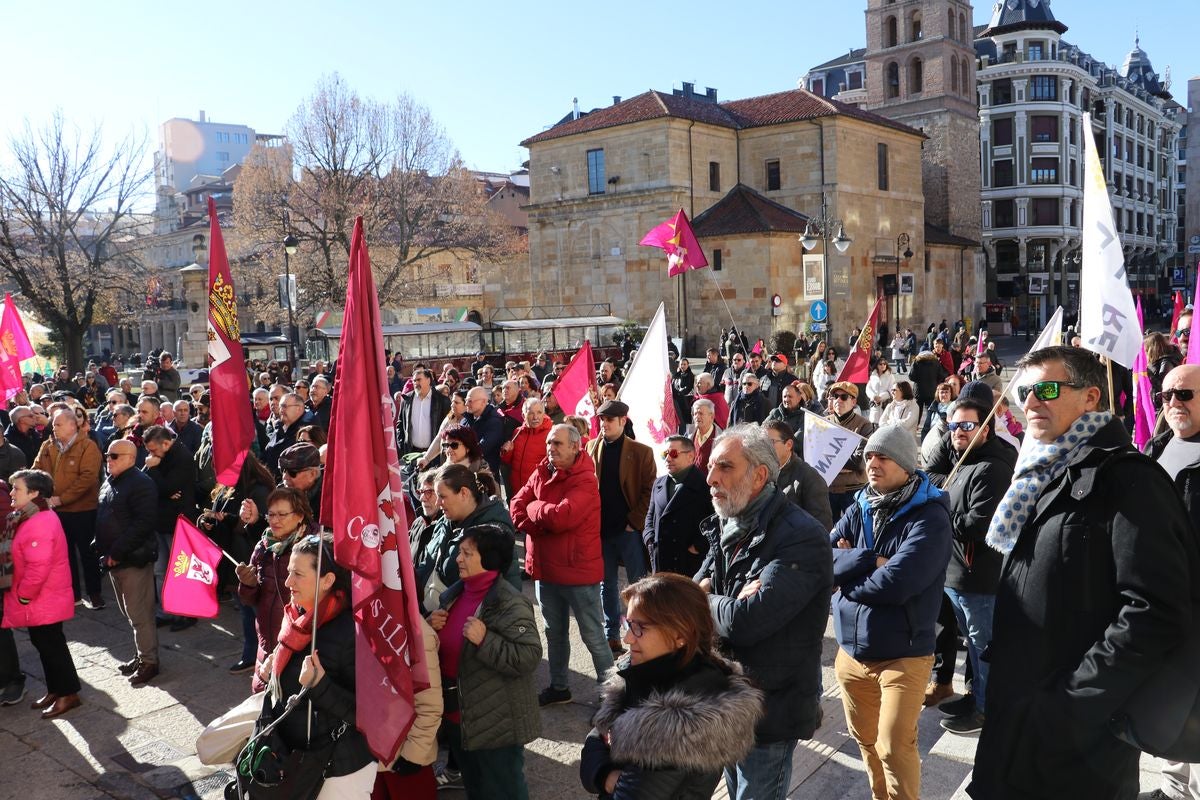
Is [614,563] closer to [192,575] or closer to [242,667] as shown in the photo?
[242,667]

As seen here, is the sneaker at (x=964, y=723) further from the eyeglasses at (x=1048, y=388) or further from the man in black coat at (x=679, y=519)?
the eyeglasses at (x=1048, y=388)

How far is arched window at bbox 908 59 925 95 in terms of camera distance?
51406 millimetres

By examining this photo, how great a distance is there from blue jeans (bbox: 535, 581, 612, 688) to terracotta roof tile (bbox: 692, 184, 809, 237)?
34.0 meters

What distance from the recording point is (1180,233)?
88750 millimetres

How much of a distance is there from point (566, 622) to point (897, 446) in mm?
2816

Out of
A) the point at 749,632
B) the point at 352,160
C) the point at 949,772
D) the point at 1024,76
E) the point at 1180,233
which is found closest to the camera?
the point at 749,632

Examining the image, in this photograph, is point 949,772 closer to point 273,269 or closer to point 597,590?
point 597,590

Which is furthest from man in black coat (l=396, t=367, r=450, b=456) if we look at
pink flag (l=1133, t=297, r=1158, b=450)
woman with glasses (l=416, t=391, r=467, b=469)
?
pink flag (l=1133, t=297, r=1158, b=450)

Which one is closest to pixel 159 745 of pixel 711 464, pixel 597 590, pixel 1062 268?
pixel 597 590

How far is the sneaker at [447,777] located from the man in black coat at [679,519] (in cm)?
166

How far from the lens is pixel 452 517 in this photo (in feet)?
16.8

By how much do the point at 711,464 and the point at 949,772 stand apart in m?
2.28

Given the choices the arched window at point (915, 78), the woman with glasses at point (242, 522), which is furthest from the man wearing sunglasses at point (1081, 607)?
the arched window at point (915, 78)

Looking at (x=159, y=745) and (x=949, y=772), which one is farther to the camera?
(x=159, y=745)
